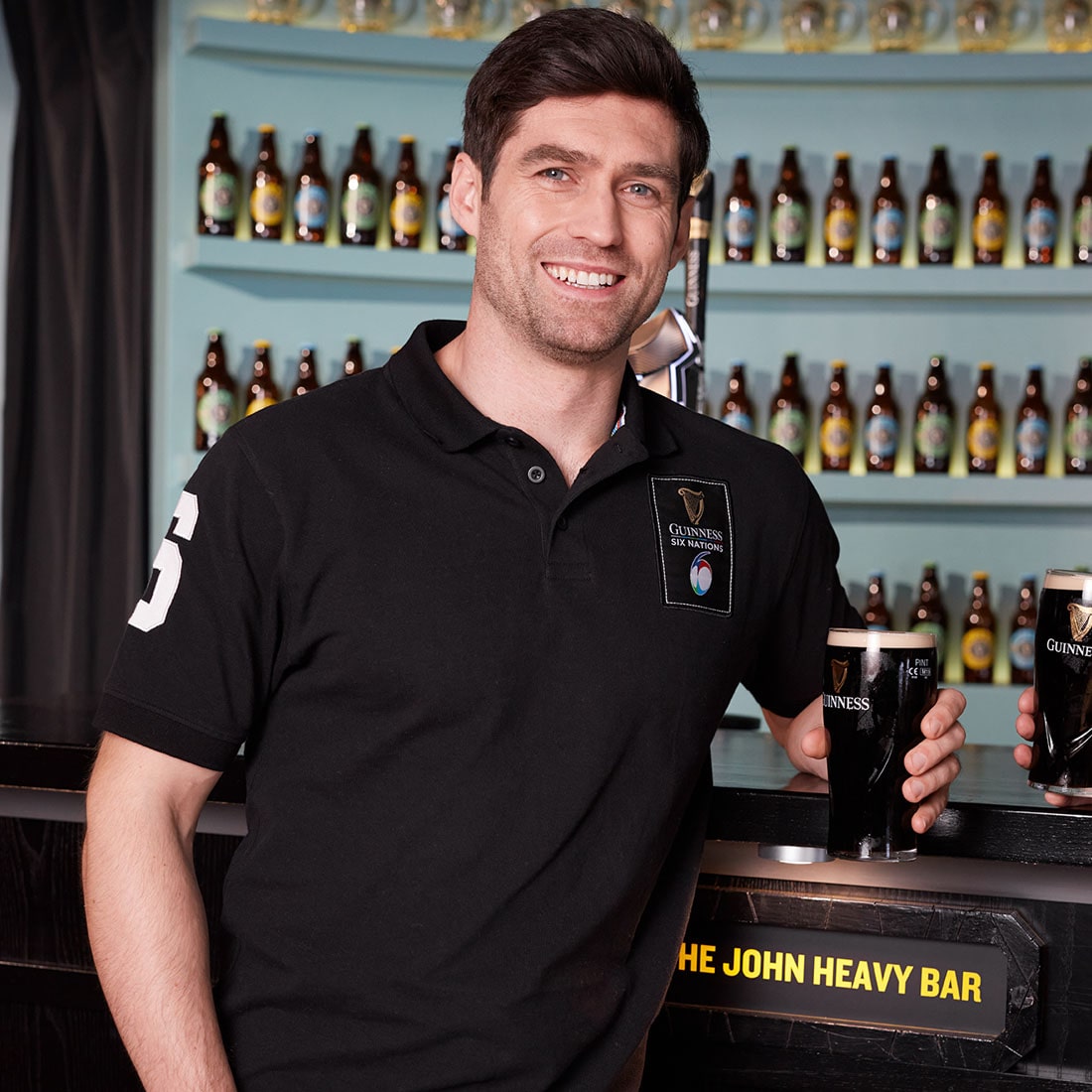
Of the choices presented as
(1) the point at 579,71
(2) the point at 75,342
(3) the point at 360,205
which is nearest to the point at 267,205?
(3) the point at 360,205

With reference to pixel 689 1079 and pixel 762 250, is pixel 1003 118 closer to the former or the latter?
A: pixel 762 250

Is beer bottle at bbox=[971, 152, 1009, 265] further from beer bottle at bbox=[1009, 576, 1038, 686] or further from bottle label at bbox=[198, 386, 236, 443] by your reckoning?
bottle label at bbox=[198, 386, 236, 443]

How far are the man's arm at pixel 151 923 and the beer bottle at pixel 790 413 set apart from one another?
7.06ft

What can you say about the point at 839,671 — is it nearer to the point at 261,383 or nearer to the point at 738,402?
the point at 738,402

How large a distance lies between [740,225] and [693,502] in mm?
1940

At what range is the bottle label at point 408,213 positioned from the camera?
9.66 ft

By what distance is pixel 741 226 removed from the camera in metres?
2.95

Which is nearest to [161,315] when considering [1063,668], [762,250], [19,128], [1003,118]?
[19,128]

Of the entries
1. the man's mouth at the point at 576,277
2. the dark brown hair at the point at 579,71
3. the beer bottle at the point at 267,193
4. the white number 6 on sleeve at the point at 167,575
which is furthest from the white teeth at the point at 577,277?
the beer bottle at the point at 267,193

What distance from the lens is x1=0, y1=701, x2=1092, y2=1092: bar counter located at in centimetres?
118

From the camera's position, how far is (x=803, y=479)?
1.22 meters

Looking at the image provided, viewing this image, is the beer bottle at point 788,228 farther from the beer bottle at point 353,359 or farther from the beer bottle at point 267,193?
the beer bottle at point 267,193

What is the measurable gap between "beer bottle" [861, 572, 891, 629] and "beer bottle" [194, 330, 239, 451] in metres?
1.38

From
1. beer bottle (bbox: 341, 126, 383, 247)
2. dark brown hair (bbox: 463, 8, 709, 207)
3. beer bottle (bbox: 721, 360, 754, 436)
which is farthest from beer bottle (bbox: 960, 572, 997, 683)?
dark brown hair (bbox: 463, 8, 709, 207)
